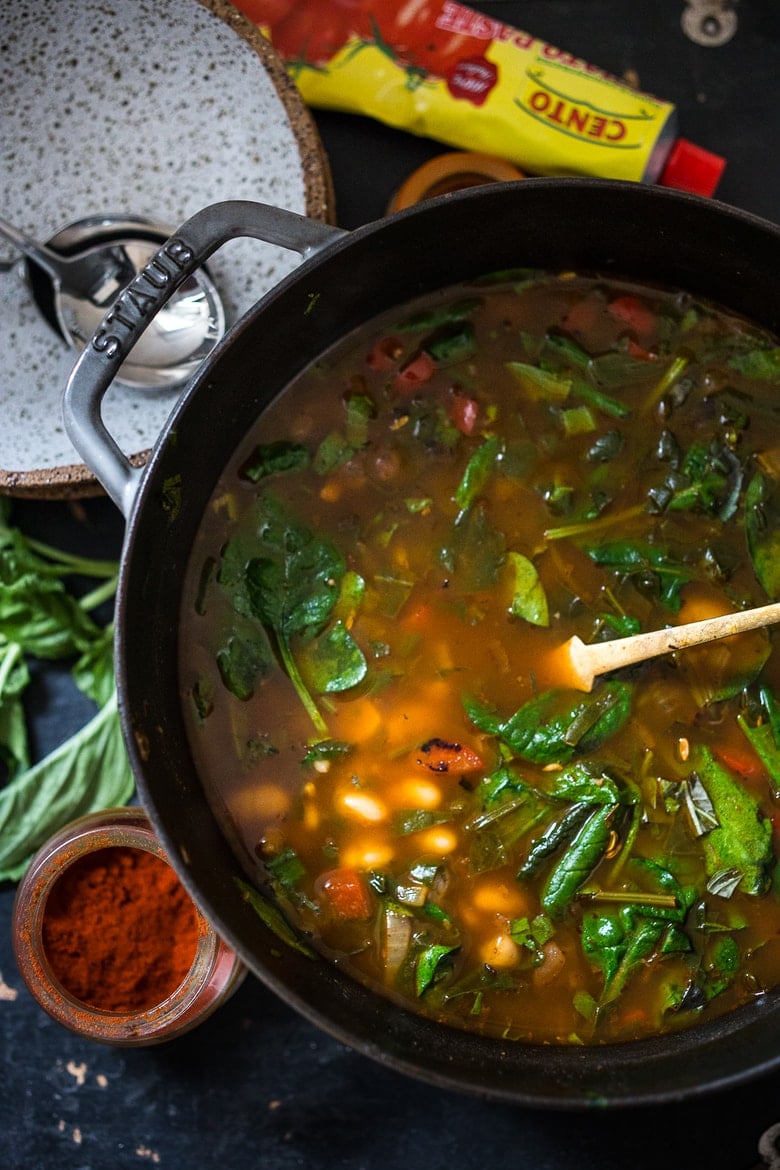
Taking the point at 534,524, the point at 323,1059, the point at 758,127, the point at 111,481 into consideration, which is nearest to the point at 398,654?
the point at 534,524

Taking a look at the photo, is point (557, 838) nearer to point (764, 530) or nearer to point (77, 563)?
point (764, 530)

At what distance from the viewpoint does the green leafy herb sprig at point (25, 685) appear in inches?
104

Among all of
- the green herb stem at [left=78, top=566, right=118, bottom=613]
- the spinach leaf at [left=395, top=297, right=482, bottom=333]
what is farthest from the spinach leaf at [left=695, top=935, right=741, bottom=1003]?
the green herb stem at [left=78, top=566, right=118, bottom=613]

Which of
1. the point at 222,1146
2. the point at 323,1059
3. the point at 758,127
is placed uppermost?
the point at 758,127

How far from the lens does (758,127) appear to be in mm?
2820

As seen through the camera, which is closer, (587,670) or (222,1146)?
(587,670)

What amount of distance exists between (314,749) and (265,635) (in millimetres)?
267

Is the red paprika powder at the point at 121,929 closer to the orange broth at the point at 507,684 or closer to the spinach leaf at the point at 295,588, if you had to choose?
the orange broth at the point at 507,684

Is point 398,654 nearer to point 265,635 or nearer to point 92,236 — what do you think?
point 265,635

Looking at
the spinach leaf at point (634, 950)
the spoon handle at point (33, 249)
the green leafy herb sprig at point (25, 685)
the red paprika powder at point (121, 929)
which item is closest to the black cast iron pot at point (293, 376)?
the spinach leaf at point (634, 950)

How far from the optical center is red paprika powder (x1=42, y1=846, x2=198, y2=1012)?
249cm

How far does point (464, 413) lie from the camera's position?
2.37 metres

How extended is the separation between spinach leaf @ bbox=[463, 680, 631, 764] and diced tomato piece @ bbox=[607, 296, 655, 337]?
82cm

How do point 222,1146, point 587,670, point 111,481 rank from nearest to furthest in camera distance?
1. point 111,481
2. point 587,670
3. point 222,1146
